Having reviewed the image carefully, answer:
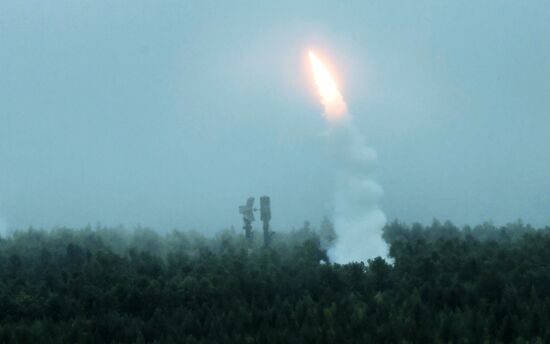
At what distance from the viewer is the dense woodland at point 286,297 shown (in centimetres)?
5431

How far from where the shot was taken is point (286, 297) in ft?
229

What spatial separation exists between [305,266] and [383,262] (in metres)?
7.08

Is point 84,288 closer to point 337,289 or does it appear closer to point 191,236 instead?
point 337,289

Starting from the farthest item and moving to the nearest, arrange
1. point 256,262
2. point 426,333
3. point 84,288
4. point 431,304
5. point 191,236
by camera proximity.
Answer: point 191,236 < point 256,262 < point 84,288 < point 431,304 < point 426,333

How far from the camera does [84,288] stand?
7106 centimetres

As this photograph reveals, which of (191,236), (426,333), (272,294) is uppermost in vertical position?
(191,236)

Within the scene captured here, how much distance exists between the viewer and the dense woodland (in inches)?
2138

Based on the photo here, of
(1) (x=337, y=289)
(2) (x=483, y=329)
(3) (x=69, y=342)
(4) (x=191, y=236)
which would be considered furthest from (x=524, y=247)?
(4) (x=191, y=236)

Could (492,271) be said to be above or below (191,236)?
below

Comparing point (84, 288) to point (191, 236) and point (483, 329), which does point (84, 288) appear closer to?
point (483, 329)

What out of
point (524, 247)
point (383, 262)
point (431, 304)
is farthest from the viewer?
point (524, 247)

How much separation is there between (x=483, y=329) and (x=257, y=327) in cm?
1307

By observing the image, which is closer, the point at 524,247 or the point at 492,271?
the point at 492,271

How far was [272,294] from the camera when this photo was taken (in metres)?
72.6
